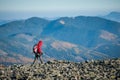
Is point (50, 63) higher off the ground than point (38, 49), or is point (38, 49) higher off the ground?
point (38, 49)

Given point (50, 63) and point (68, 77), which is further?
point (50, 63)

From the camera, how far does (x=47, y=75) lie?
25750mm

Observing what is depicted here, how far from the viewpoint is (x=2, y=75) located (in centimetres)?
2672

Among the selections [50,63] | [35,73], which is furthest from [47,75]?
[50,63]

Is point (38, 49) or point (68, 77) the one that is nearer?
point (68, 77)

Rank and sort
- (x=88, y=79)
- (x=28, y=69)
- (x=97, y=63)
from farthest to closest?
1. (x=97, y=63)
2. (x=28, y=69)
3. (x=88, y=79)

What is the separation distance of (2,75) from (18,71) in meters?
1.87

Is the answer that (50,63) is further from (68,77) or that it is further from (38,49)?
(68,77)

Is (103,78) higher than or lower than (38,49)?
lower

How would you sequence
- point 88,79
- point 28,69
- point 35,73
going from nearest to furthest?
point 88,79 → point 35,73 → point 28,69

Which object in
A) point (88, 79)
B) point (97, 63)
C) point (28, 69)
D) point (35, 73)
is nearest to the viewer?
point (88, 79)

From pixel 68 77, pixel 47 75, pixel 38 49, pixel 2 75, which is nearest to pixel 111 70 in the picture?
pixel 68 77

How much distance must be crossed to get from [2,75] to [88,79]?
9.23 m

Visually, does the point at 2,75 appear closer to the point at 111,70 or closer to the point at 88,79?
the point at 88,79
